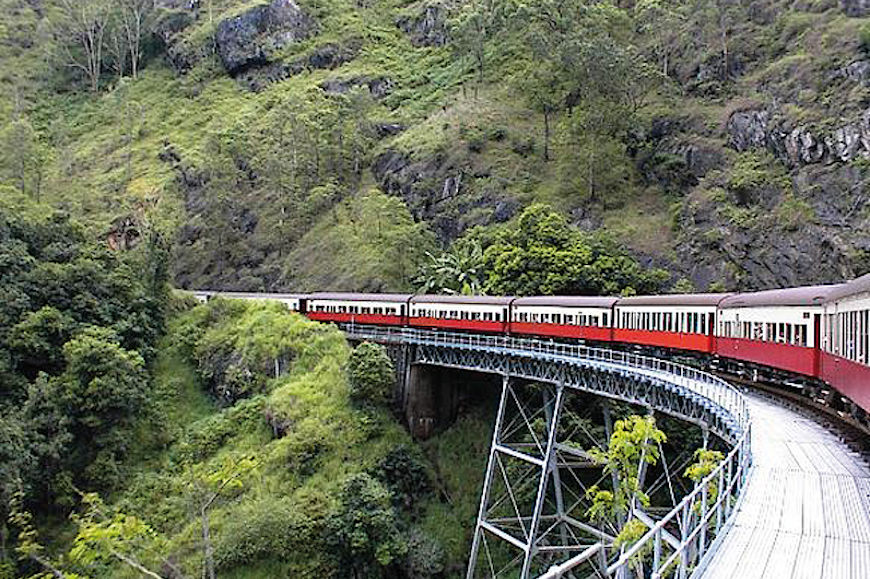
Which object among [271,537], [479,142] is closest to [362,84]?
[479,142]

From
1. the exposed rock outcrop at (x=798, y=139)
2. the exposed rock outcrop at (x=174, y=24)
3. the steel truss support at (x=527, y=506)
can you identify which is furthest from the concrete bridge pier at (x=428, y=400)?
the exposed rock outcrop at (x=174, y=24)

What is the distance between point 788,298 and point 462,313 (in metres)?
17.6

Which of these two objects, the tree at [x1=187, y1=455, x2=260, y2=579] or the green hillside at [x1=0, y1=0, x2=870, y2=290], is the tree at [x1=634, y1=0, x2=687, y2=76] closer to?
the green hillside at [x1=0, y1=0, x2=870, y2=290]

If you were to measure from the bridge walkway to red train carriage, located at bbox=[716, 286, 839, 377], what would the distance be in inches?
178

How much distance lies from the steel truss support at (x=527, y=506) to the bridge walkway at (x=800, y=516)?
39.5 ft

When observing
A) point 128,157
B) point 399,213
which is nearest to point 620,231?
point 399,213

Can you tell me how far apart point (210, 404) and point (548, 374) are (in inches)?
677

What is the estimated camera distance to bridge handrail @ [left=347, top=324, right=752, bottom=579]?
6.78 m

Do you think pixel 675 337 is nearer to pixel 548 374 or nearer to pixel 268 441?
pixel 548 374

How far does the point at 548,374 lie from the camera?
28.8 m

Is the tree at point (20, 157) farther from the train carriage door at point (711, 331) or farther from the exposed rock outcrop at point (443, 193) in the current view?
the train carriage door at point (711, 331)

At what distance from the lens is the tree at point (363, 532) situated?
87.3 feet

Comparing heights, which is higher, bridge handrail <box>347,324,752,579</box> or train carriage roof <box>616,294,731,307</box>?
train carriage roof <box>616,294,731,307</box>

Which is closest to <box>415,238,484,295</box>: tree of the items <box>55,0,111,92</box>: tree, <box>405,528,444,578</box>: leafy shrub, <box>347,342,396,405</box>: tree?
<box>347,342,396,405</box>: tree
